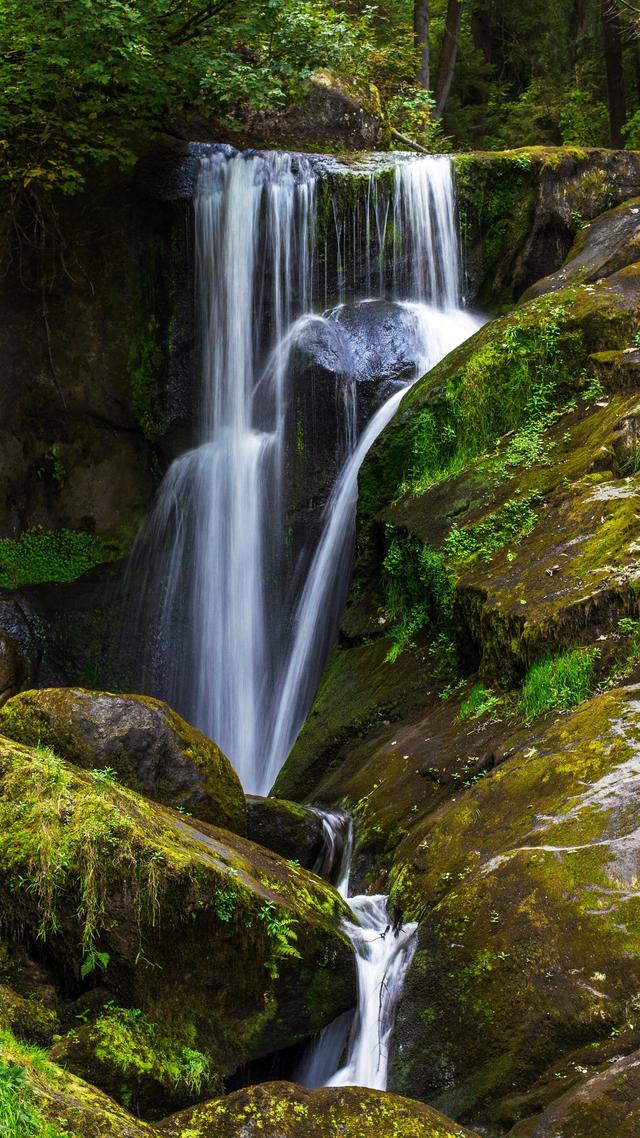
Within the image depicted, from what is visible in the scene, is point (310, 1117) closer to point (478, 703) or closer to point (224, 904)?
point (224, 904)

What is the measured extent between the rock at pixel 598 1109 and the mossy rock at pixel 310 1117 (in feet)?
0.93

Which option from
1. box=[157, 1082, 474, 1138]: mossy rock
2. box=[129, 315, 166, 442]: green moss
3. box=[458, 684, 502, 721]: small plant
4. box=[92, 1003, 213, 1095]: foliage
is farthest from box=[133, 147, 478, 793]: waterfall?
box=[157, 1082, 474, 1138]: mossy rock

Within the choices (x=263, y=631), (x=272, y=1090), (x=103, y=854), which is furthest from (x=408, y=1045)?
(x=263, y=631)

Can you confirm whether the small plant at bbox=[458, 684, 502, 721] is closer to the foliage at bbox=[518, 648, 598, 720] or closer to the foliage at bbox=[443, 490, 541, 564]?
the foliage at bbox=[518, 648, 598, 720]

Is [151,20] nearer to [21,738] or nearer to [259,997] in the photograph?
[21,738]

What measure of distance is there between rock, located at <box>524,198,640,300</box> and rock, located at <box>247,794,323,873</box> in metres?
5.36

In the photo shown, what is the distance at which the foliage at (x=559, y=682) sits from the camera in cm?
552

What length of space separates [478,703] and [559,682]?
751 millimetres

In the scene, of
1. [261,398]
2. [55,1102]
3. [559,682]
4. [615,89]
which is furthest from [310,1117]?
[615,89]

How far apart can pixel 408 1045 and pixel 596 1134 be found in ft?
3.97

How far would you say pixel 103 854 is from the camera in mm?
4148

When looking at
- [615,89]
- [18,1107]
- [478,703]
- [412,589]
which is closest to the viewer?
[18,1107]

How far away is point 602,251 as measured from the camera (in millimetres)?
9375

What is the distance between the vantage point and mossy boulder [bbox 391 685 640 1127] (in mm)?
4023
